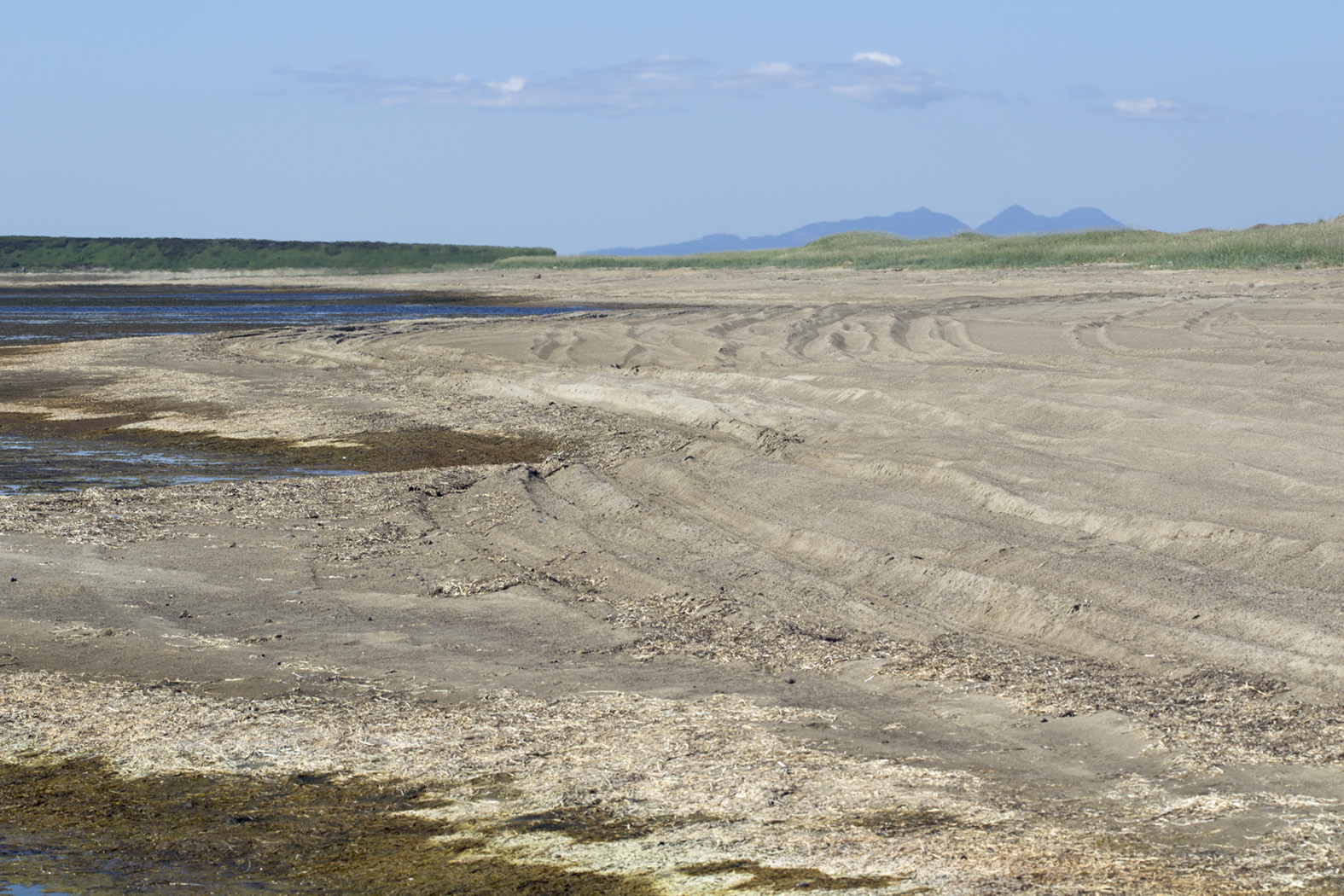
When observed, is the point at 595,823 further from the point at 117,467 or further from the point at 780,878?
the point at 117,467

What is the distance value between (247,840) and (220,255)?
9274cm

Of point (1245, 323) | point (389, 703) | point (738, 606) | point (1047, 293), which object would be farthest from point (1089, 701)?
point (1047, 293)

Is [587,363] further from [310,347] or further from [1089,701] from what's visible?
[1089,701]

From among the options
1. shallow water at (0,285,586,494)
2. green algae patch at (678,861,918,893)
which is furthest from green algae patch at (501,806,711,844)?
shallow water at (0,285,586,494)

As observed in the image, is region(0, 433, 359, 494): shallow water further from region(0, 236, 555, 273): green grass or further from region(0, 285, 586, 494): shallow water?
region(0, 236, 555, 273): green grass

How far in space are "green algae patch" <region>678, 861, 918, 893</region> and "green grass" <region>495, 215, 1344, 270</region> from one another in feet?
109

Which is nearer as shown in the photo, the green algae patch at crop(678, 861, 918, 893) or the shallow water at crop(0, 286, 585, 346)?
the green algae patch at crop(678, 861, 918, 893)

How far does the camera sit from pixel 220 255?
298ft

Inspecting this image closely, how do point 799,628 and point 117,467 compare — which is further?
point 117,467

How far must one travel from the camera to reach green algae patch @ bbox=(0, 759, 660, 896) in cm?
395

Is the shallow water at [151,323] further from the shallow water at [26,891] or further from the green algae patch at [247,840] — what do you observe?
the shallow water at [26,891]

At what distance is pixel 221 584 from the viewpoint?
758cm

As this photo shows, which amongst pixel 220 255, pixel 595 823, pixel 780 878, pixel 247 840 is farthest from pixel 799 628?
pixel 220 255

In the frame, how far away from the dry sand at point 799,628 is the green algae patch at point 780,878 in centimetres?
3
